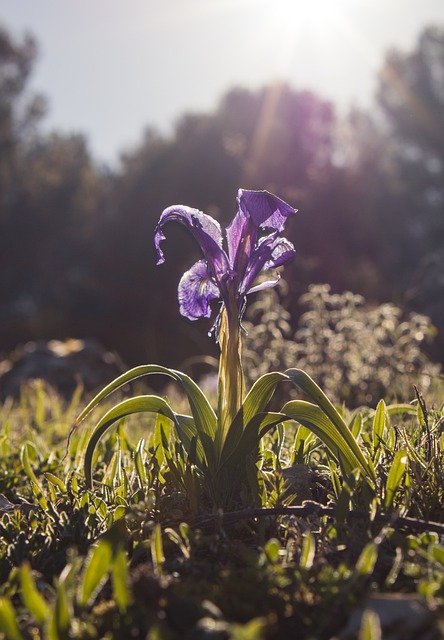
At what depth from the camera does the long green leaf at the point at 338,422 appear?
2.05 metres

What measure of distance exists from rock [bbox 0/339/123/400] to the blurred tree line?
6341 mm

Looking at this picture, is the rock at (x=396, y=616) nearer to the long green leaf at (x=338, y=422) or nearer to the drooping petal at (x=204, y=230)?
the long green leaf at (x=338, y=422)

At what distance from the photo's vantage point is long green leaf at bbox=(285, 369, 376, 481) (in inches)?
80.9

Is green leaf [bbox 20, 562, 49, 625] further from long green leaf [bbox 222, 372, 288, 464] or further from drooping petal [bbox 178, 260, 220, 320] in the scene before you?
drooping petal [bbox 178, 260, 220, 320]

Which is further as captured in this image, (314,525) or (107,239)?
(107,239)

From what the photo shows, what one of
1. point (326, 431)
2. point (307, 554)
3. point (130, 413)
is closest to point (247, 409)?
point (326, 431)

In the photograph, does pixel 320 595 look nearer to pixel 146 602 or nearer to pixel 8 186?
pixel 146 602

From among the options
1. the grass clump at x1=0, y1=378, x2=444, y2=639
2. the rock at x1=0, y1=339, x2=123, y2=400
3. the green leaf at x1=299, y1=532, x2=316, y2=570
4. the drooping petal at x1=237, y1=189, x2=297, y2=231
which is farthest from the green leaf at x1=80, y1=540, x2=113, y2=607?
the rock at x1=0, y1=339, x2=123, y2=400

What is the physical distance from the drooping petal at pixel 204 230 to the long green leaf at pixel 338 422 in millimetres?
461

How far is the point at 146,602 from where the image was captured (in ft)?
5.15

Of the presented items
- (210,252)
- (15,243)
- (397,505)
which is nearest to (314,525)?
(397,505)

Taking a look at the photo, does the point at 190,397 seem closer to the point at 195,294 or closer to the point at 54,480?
the point at 195,294

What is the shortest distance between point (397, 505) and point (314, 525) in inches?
11.6

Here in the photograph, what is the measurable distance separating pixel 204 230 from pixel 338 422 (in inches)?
30.3
